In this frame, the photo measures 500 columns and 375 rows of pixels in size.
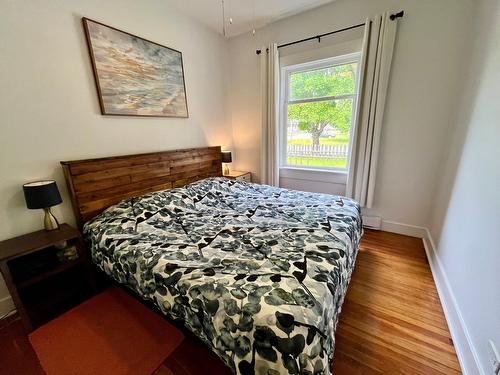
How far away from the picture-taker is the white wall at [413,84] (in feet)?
6.89

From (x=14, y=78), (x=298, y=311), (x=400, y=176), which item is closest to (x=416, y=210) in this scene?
(x=400, y=176)

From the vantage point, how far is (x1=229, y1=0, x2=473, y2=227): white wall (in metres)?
2.10

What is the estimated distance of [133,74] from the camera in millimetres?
2174

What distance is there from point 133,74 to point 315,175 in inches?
102

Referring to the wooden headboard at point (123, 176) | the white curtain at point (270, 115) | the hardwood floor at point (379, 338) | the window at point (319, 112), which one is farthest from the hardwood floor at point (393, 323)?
the wooden headboard at point (123, 176)

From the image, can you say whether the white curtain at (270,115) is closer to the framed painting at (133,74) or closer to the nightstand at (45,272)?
the framed painting at (133,74)

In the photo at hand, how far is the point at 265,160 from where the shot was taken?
3314 millimetres

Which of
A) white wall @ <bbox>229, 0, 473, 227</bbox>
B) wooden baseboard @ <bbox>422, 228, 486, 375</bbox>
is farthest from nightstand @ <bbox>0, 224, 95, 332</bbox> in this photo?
white wall @ <bbox>229, 0, 473, 227</bbox>

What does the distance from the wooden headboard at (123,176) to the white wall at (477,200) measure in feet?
8.96

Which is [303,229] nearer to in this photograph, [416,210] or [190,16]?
[416,210]

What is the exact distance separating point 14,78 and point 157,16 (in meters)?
1.55

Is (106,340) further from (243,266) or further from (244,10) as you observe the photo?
(244,10)

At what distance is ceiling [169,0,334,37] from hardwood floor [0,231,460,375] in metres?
3.12

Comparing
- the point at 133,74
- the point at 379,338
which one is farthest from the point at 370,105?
the point at 133,74
